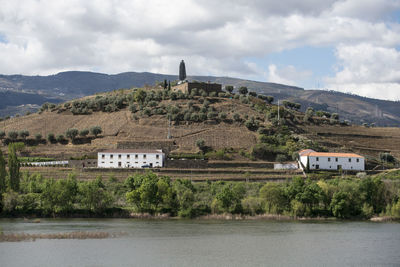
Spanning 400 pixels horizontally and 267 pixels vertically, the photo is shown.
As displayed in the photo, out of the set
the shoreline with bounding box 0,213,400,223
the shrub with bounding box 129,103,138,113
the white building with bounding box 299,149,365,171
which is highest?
the shrub with bounding box 129,103,138,113

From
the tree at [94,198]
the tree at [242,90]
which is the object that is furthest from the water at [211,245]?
the tree at [242,90]

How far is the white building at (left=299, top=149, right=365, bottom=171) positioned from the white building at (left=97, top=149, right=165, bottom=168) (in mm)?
21230

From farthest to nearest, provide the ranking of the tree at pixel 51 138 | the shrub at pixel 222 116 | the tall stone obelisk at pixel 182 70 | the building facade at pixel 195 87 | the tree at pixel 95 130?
the tall stone obelisk at pixel 182 70, the building facade at pixel 195 87, the shrub at pixel 222 116, the tree at pixel 51 138, the tree at pixel 95 130

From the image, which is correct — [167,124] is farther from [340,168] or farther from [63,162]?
[340,168]

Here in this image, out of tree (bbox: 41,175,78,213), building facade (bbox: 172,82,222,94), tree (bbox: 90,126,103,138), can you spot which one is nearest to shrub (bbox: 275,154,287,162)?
tree (bbox: 90,126,103,138)

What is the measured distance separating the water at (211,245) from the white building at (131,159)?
26.0 meters

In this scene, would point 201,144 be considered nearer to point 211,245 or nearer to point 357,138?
point 357,138

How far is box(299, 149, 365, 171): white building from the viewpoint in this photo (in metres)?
83.0

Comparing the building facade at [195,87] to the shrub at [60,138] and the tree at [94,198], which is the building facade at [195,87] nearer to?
the shrub at [60,138]

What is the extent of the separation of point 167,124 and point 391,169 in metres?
38.1

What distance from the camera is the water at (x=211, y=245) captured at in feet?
127

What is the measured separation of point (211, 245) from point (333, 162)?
4367 cm

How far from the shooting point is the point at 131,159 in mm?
83438

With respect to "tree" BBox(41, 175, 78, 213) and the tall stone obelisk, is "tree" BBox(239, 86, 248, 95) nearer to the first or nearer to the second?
the tall stone obelisk
